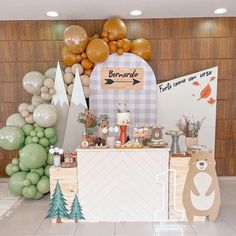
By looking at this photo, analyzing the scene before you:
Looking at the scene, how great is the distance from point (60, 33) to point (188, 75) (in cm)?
218

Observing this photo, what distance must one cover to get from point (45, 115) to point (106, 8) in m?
1.71

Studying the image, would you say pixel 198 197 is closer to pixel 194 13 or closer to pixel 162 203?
pixel 162 203

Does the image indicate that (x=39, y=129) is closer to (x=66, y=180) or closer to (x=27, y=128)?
(x=27, y=128)

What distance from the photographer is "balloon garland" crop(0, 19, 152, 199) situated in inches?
142

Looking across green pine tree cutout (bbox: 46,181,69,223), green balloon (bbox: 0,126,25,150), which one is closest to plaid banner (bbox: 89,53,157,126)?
green balloon (bbox: 0,126,25,150)

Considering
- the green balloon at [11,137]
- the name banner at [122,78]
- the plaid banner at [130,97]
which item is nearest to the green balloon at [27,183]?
the green balloon at [11,137]

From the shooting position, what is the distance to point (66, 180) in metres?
3.04

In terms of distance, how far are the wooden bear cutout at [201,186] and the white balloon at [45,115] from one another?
1.91 meters

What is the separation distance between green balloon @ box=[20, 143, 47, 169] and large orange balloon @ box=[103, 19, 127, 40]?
1926 mm

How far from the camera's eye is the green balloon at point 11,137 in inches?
141

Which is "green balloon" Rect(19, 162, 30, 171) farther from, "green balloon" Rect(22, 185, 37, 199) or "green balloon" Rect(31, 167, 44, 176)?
"green balloon" Rect(22, 185, 37, 199)

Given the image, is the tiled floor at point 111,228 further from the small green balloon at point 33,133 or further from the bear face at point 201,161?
the small green balloon at point 33,133

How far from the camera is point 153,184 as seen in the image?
3039 millimetres

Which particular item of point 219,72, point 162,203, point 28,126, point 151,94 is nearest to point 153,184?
point 162,203
